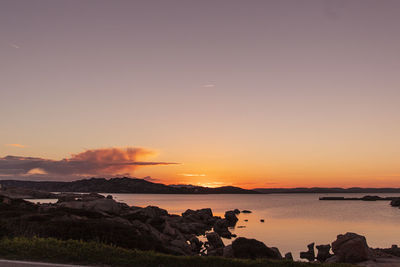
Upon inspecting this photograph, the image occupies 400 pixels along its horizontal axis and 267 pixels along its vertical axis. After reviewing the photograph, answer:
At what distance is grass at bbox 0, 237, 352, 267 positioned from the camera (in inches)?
559

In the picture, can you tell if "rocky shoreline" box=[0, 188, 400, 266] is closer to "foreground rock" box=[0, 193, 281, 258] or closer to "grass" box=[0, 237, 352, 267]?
"foreground rock" box=[0, 193, 281, 258]

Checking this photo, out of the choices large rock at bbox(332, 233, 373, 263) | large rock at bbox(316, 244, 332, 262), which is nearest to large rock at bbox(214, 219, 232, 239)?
large rock at bbox(316, 244, 332, 262)

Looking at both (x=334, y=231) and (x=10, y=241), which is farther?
(x=334, y=231)

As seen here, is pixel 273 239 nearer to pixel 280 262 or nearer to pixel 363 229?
pixel 363 229

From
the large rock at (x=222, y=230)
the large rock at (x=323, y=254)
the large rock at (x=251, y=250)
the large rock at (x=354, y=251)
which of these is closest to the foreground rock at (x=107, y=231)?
the large rock at (x=251, y=250)

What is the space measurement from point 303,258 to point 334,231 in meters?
31.3

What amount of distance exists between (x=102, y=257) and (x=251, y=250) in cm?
2017

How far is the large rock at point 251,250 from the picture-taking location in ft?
104

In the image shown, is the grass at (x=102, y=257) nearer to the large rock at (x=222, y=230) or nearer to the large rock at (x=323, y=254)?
the large rock at (x=323, y=254)

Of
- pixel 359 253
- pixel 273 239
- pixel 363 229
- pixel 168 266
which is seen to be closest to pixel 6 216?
pixel 168 266

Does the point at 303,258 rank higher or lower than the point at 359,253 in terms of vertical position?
lower

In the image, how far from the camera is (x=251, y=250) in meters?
32.2

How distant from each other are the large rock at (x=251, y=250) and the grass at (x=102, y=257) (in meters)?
17.5

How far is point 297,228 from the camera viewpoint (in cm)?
7131
